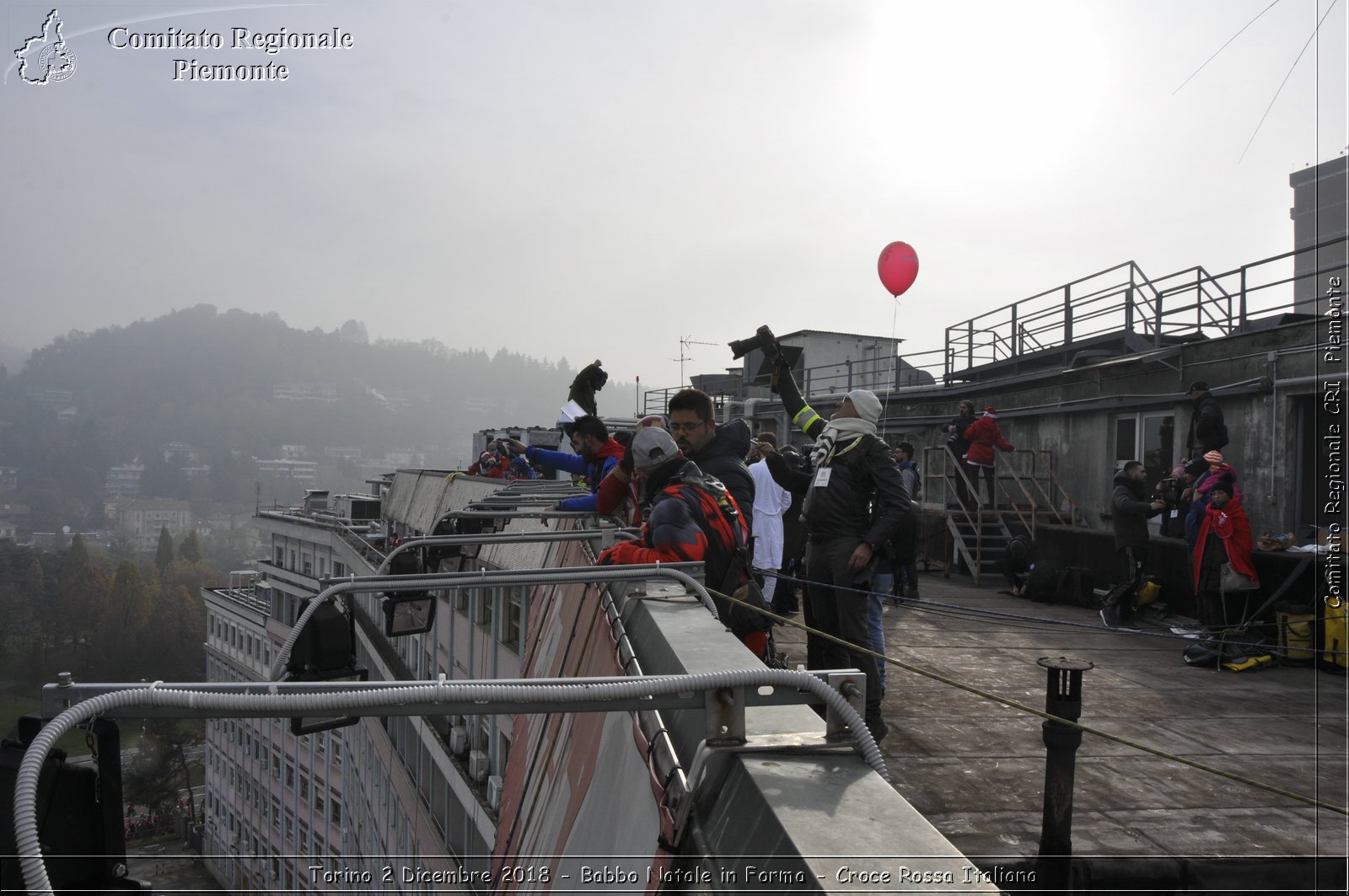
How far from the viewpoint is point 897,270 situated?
1406 centimetres

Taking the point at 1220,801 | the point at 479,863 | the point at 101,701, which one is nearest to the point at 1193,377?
the point at 1220,801

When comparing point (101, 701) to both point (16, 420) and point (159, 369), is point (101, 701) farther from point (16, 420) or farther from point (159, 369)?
point (159, 369)

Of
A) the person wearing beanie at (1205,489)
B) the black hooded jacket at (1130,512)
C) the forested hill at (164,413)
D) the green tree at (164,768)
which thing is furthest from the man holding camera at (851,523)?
the forested hill at (164,413)

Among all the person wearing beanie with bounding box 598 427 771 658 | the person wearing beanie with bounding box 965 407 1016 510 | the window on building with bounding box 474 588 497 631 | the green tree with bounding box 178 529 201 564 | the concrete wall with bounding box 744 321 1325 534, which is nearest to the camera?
the person wearing beanie with bounding box 598 427 771 658

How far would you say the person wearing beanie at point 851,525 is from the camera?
5.26 m

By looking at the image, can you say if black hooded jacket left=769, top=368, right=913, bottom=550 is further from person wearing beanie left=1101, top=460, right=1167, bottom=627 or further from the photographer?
the photographer

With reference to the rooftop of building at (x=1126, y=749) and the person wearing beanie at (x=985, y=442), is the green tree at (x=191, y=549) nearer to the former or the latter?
the person wearing beanie at (x=985, y=442)

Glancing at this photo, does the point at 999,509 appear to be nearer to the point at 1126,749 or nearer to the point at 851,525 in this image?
the point at 1126,749

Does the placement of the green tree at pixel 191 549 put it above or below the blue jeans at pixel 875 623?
below

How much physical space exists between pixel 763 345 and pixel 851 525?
204 centimetres

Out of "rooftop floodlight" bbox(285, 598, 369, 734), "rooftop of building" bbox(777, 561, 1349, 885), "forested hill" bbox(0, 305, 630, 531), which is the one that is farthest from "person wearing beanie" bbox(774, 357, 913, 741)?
"forested hill" bbox(0, 305, 630, 531)

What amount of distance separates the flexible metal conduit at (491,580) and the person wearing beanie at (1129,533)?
8622mm

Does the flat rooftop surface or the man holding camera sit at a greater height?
the man holding camera

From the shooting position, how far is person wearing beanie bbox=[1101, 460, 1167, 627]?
10008mm
